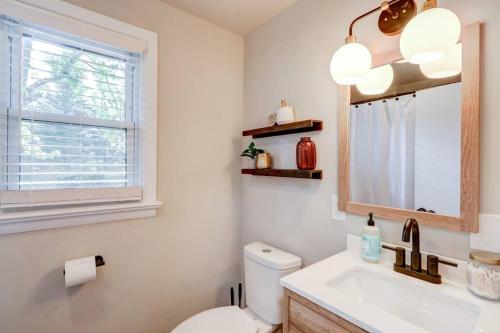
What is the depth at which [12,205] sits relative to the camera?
45.1 inches

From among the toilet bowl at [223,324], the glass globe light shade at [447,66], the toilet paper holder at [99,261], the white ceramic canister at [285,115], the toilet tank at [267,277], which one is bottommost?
the toilet bowl at [223,324]

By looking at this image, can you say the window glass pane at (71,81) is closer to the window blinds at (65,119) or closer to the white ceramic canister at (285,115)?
the window blinds at (65,119)

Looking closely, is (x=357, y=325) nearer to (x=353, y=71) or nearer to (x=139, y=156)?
(x=353, y=71)

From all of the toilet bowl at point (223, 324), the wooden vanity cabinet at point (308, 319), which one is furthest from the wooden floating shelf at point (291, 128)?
the toilet bowl at point (223, 324)

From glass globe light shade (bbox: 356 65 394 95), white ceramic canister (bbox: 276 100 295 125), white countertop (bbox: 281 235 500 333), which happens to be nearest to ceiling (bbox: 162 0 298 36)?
white ceramic canister (bbox: 276 100 295 125)

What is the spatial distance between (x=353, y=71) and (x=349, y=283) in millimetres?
935

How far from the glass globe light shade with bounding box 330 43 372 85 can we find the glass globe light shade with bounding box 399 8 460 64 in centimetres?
23

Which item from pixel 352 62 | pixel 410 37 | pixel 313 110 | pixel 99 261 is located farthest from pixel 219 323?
pixel 410 37

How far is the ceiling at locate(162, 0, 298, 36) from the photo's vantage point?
62.2 inches

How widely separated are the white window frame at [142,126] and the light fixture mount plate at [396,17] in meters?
1.27

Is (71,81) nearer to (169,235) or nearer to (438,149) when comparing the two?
(169,235)

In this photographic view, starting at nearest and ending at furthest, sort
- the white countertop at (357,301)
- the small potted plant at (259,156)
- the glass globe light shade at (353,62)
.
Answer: the white countertop at (357,301) → the glass globe light shade at (353,62) → the small potted plant at (259,156)

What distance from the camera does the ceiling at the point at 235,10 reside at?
158 cm

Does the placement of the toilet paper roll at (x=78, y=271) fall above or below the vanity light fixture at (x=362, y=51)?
below
